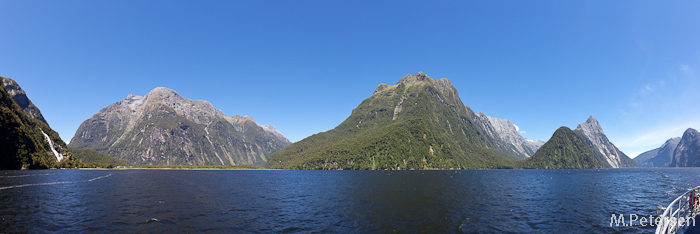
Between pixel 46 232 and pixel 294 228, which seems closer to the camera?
pixel 46 232

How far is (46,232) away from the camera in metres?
32.5

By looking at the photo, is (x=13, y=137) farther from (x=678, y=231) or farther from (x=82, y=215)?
(x=678, y=231)

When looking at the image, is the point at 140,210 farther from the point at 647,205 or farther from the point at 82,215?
the point at 647,205

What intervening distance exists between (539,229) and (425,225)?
14490 mm

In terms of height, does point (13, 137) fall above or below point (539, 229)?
above

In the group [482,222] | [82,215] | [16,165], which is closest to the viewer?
[482,222]

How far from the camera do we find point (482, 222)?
1567 inches

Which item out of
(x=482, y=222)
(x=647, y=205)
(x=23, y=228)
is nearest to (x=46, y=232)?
(x=23, y=228)

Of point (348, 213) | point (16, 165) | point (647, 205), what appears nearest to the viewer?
point (348, 213)

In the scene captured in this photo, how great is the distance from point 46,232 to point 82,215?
11646mm

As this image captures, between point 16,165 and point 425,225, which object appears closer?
point 425,225

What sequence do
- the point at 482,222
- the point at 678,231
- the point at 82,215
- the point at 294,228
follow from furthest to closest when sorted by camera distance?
the point at 82,215 < the point at 482,222 < the point at 294,228 < the point at 678,231

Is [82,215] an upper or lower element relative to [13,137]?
lower

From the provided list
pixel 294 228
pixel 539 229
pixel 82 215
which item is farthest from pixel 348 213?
pixel 82 215
